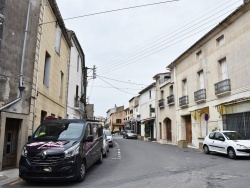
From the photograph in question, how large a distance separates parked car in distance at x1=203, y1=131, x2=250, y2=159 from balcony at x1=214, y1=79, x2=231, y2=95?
347 centimetres

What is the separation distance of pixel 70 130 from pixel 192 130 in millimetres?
15826

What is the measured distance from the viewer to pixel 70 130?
8273 mm

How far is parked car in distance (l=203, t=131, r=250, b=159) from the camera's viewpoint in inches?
486

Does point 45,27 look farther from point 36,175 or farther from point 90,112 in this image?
point 90,112

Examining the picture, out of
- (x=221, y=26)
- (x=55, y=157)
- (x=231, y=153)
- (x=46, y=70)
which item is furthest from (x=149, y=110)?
(x=55, y=157)

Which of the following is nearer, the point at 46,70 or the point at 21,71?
the point at 21,71

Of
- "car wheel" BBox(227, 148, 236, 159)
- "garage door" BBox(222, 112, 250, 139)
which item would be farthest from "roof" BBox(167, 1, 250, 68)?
"car wheel" BBox(227, 148, 236, 159)

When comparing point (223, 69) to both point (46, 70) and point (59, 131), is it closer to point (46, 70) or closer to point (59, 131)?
point (46, 70)

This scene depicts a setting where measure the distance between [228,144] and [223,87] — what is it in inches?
209

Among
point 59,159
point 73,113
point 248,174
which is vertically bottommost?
point 248,174

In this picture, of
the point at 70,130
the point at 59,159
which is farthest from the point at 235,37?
the point at 59,159

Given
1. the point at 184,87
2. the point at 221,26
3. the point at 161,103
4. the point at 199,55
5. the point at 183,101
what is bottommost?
the point at 183,101

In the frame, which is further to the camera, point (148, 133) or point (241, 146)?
point (148, 133)

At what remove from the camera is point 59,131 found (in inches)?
324
